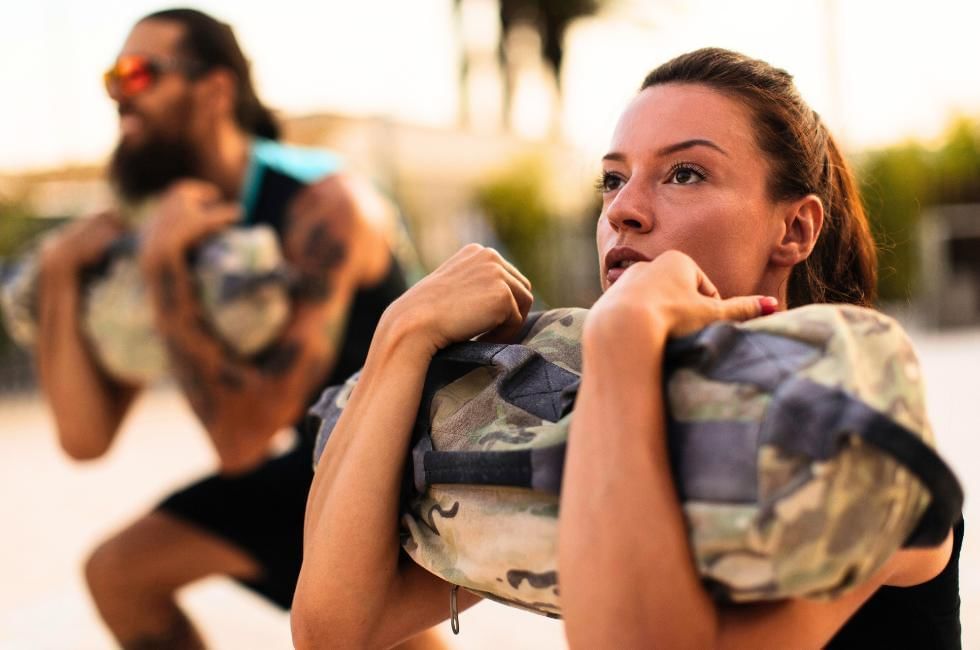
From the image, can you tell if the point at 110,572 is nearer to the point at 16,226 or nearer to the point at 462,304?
the point at 462,304

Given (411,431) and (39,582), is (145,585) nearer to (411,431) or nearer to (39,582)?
(411,431)

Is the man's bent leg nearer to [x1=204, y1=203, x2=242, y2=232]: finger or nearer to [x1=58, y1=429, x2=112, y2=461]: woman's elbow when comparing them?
[x1=58, y1=429, x2=112, y2=461]: woman's elbow

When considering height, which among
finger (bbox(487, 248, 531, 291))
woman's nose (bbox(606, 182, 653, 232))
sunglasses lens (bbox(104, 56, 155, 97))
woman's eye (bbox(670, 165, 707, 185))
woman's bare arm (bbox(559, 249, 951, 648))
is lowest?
woman's bare arm (bbox(559, 249, 951, 648))

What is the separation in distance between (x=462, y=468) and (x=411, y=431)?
0.67 ft

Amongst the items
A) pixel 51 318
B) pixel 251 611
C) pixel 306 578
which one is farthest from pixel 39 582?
pixel 306 578

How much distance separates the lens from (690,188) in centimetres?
180

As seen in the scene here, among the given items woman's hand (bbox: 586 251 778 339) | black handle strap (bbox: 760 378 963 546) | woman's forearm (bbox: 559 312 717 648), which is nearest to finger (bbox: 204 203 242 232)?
woman's hand (bbox: 586 251 778 339)

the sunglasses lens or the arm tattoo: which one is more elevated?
the sunglasses lens

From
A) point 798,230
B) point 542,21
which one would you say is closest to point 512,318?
point 798,230

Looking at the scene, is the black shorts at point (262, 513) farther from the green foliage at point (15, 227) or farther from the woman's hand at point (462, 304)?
the green foliage at point (15, 227)

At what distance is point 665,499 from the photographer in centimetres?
135

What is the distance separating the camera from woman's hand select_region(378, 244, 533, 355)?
1794mm

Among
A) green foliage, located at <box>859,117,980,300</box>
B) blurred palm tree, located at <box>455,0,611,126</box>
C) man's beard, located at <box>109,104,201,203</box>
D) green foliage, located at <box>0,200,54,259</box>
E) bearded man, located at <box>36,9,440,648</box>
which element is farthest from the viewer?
blurred palm tree, located at <box>455,0,611,126</box>

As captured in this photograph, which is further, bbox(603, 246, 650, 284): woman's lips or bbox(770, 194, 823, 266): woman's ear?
bbox(770, 194, 823, 266): woman's ear
